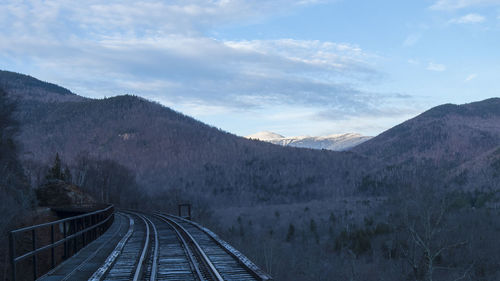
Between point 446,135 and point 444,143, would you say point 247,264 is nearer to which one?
point 444,143

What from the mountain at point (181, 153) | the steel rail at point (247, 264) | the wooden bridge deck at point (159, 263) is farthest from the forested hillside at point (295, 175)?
the wooden bridge deck at point (159, 263)

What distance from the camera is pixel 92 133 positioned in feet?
534

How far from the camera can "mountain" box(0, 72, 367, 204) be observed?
5059 inches

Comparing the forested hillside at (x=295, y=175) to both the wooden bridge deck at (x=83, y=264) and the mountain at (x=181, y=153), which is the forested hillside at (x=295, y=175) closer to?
the mountain at (x=181, y=153)

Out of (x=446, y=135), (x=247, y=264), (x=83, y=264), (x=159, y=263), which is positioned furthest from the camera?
(x=446, y=135)

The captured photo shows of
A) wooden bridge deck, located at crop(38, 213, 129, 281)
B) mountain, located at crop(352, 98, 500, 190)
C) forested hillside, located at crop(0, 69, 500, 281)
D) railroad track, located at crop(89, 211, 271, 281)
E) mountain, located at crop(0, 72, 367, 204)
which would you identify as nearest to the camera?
railroad track, located at crop(89, 211, 271, 281)

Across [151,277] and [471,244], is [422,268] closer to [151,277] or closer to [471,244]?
[471,244]

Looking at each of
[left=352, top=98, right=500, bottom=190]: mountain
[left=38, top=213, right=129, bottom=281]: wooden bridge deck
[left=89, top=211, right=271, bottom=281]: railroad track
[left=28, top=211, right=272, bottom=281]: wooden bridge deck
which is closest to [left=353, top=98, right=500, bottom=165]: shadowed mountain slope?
[left=352, top=98, right=500, bottom=190]: mountain

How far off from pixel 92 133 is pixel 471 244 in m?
146

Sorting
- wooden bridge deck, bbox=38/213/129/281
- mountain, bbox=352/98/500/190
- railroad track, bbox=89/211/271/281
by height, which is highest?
mountain, bbox=352/98/500/190

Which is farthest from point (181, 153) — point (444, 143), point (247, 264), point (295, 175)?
point (247, 264)

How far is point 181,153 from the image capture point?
161 m

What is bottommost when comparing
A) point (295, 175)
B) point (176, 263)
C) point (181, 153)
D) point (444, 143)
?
point (176, 263)

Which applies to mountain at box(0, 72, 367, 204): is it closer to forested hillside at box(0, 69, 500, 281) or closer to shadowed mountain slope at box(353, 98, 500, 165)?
forested hillside at box(0, 69, 500, 281)
